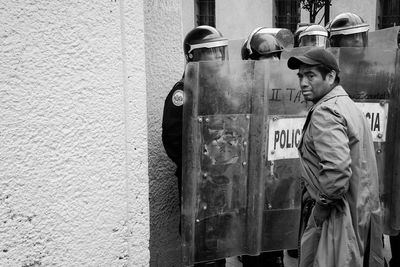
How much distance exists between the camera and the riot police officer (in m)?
3.51

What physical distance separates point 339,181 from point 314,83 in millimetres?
639

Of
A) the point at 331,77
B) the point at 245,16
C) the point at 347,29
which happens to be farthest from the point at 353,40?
the point at 245,16

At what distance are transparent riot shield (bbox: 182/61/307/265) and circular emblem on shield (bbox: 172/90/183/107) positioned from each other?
11cm

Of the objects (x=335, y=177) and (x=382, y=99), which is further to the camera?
(x=382, y=99)

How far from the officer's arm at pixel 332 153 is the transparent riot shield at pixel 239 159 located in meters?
0.53

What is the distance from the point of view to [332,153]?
7.66ft

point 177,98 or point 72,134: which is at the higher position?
point 177,98

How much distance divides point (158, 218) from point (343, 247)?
49.2 inches

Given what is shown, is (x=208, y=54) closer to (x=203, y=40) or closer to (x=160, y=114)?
(x=203, y=40)

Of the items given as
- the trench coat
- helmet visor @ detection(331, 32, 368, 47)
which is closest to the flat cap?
the trench coat

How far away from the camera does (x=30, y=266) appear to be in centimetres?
156

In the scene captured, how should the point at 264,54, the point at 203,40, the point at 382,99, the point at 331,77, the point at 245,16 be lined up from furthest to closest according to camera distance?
the point at 245,16
the point at 264,54
the point at 382,99
the point at 203,40
the point at 331,77

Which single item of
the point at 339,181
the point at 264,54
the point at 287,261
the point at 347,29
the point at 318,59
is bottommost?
the point at 287,261

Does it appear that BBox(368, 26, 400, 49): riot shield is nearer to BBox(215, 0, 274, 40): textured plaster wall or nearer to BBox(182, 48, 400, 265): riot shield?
BBox(182, 48, 400, 265): riot shield
